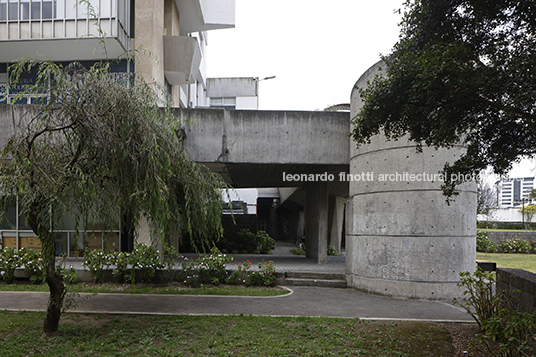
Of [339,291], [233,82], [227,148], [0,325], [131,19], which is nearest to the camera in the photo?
[0,325]

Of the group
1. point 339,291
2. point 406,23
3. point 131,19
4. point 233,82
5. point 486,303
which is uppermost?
point 233,82

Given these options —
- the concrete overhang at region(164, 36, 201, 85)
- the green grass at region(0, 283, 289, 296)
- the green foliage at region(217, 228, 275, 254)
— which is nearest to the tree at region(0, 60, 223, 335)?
the green grass at region(0, 283, 289, 296)

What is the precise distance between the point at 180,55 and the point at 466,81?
15.3 m

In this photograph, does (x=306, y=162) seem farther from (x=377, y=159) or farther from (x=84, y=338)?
(x=84, y=338)

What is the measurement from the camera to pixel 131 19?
17172 mm

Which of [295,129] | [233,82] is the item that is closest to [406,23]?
[295,129]

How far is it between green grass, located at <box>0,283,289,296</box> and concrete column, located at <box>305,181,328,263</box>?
4.36 meters

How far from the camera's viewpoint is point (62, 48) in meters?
16.3

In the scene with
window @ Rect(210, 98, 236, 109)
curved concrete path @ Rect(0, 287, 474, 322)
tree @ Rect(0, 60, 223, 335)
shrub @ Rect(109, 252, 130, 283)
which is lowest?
curved concrete path @ Rect(0, 287, 474, 322)

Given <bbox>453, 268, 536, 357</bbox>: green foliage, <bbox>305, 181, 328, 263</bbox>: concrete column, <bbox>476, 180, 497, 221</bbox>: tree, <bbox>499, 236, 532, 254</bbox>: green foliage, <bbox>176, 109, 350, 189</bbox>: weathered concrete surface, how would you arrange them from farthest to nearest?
1. <bbox>476, 180, 497, 221</bbox>: tree
2. <bbox>499, 236, 532, 254</bbox>: green foliage
3. <bbox>305, 181, 328, 263</bbox>: concrete column
4. <bbox>176, 109, 350, 189</bbox>: weathered concrete surface
5. <bbox>453, 268, 536, 357</bbox>: green foliage

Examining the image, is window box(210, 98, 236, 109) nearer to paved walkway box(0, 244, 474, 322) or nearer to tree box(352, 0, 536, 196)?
paved walkway box(0, 244, 474, 322)

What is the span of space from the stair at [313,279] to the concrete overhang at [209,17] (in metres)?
15.2

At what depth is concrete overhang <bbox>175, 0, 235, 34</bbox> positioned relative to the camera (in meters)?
21.6

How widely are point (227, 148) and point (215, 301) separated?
4999 mm
